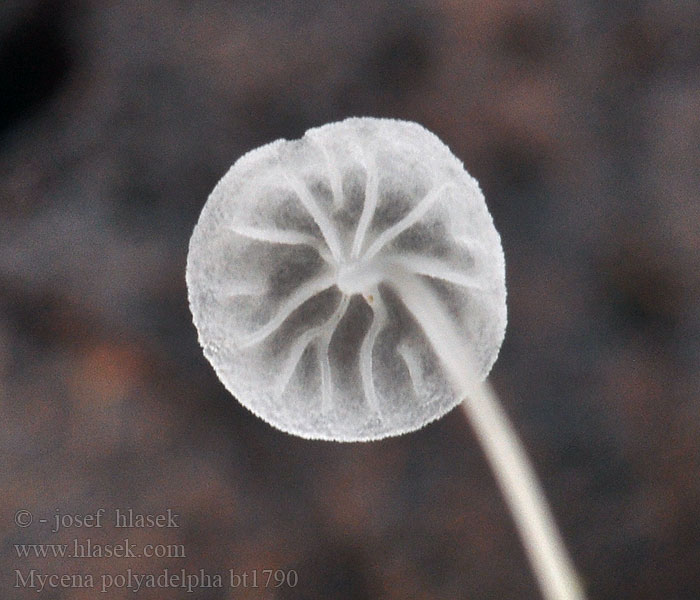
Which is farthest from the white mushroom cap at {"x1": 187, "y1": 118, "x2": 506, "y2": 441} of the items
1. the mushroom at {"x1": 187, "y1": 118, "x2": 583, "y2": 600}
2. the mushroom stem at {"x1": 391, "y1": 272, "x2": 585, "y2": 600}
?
the mushroom stem at {"x1": 391, "y1": 272, "x2": 585, "y2": 600}

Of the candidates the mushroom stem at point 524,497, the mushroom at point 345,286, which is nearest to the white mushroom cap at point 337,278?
the mushroom at point 345,286

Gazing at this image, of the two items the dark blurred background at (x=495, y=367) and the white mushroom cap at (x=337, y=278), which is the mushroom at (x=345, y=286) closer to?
the white mushroom cap at (x=337, y=278)

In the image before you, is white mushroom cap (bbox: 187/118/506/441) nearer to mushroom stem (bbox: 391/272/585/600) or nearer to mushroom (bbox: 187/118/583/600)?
mushroom (bbox: 187/118/583/600)

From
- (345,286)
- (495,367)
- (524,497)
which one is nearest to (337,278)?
(345,286)

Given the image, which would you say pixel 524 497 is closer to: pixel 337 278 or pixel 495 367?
pixel 495 367

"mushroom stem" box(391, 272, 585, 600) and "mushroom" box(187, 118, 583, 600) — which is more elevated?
"mushroom" box(187, 118, 583, 600)

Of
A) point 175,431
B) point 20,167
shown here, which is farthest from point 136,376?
point 20,167

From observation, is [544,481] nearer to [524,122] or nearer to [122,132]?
[524,122]
